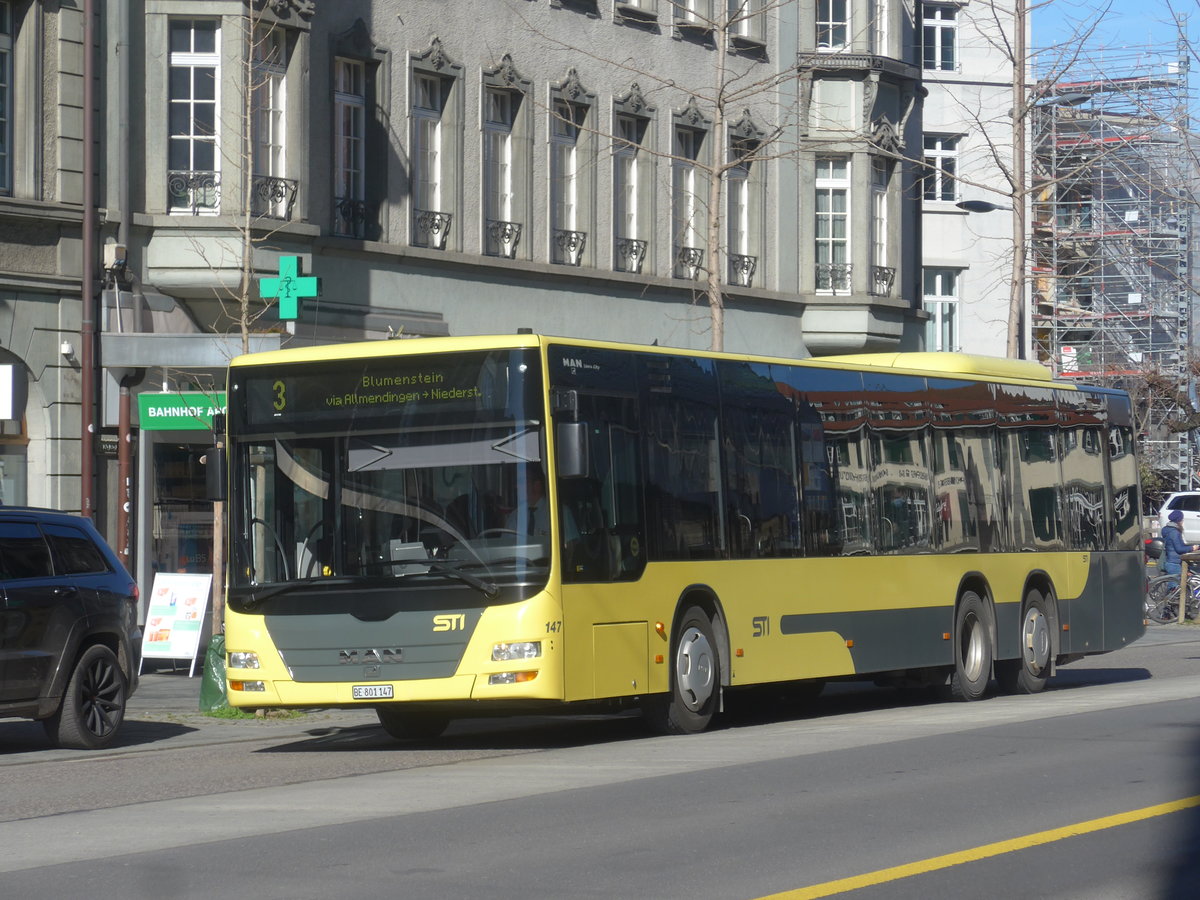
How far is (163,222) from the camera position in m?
25.3

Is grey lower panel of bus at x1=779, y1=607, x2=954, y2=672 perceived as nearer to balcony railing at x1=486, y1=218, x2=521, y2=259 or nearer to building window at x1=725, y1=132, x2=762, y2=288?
balcony railing at x1=486, y1=218, x2=521, y2=259

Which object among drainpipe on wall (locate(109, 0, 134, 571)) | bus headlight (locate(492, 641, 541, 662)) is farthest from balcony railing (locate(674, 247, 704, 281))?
bus headlight (locate(492, 641, 541, 662))

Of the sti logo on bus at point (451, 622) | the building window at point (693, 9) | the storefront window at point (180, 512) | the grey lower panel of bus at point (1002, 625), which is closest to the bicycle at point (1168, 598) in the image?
the building window at point (693, 9)

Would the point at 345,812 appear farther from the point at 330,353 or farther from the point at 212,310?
the point at 212,310

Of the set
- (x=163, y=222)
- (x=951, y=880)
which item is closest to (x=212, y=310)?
(x=163, y=222)

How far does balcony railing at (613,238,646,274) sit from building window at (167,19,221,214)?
28.0 feet

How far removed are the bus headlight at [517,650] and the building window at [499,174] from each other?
55.6ft

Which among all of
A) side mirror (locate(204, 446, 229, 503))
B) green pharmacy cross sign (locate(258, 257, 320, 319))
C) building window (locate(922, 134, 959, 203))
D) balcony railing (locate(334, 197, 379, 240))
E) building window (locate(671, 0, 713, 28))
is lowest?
side mirror (locate(204, 446, 229, 503))

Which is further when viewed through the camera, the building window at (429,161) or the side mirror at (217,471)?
the building window at (429,161)

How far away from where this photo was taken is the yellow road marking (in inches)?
319

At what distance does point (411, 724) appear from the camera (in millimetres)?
16125

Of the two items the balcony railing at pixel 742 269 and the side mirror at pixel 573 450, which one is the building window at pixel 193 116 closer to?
the balcony railing at pixel 742 269

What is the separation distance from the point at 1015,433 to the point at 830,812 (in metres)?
10.4

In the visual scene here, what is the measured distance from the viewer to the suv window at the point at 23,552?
14.6 m
